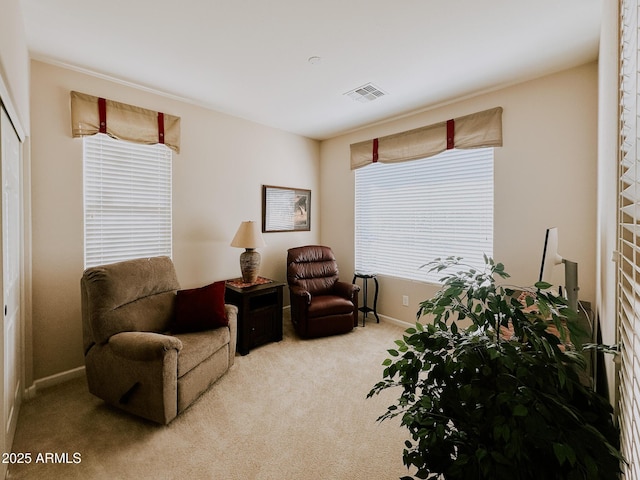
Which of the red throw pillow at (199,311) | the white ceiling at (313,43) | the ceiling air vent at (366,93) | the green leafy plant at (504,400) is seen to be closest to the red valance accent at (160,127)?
the white ceiling at (313,43)

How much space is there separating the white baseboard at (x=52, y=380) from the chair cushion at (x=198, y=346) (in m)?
1.11

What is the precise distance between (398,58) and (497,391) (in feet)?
8.23

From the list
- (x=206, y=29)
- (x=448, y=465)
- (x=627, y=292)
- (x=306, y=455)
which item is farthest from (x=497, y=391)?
(x=206, y=29)

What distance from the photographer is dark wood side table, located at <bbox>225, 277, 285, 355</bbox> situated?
3.11m

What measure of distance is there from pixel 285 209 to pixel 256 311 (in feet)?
5.40

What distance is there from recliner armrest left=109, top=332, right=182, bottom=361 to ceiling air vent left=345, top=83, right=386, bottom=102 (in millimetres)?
2810

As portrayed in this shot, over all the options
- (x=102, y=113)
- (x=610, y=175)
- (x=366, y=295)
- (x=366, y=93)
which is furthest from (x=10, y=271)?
(x=366, y=295)

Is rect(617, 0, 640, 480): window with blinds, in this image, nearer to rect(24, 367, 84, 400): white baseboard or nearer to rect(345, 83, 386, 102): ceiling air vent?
rect(345, 83, 386, 102): ceiling air vent

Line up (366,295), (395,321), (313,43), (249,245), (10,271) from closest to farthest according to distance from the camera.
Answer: (10,271) < (313,43) < (249,245) < (395,321) < (366,295)

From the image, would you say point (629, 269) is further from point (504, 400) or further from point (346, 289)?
point (346, 289)

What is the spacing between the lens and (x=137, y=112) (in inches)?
115

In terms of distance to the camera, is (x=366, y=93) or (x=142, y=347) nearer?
(x=142, y=347)

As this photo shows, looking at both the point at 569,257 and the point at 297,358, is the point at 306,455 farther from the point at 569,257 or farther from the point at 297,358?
the point at 569,257

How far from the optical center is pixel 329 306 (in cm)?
350
